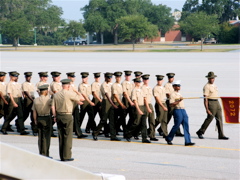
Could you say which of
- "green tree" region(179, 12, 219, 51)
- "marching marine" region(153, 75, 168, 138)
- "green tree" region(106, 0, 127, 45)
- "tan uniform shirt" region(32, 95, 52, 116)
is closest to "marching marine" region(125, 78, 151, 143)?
"marching marine" region(153, 75, 168, 138)

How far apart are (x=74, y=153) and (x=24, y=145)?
139 cm

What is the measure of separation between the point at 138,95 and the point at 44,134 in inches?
102

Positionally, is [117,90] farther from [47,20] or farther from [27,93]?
[47,20]

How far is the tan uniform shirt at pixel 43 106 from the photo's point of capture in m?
9.09

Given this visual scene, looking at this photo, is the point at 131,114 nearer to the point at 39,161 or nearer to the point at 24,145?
the point at 24,145

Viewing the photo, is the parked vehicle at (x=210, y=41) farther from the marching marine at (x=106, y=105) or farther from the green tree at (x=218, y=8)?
the marching marine at (x=106, y=105)

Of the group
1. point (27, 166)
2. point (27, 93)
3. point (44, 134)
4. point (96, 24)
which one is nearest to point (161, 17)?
point (96, 24)

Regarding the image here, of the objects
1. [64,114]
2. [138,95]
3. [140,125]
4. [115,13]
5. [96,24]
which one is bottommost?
[140,125]

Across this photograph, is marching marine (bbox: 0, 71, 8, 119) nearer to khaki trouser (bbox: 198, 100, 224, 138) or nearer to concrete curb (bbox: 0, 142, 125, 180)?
khaki trouser (bbox: 198, 100, 224, 138)

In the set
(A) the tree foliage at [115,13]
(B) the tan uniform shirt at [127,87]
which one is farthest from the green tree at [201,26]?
(B) the tan uniform shirt at [127,87]

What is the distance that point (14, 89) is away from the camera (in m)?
11.9

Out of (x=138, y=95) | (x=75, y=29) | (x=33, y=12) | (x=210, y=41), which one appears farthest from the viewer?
(x=33, y=12)

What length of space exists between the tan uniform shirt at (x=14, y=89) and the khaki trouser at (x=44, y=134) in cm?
292

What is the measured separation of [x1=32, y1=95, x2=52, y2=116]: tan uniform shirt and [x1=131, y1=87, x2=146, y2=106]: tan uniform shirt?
232 centimetres
